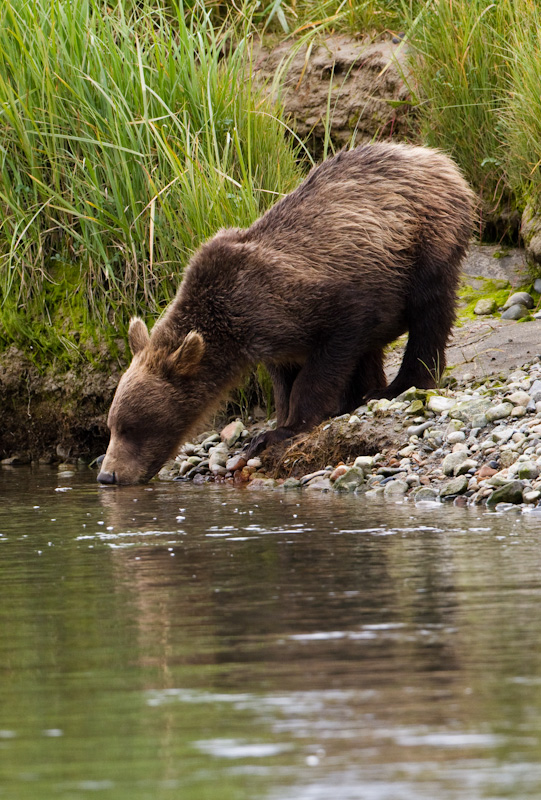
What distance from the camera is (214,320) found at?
711cm

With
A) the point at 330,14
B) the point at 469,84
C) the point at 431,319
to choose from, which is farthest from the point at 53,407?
the point at 330,14

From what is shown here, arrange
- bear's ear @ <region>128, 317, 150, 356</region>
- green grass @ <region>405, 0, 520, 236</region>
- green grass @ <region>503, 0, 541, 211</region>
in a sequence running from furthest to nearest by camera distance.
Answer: green grass @ <region>405, 0, 520, 236</region> < green grass @ <region>503, 0, 541, 211</region> < bear's ear @ <region>128, 317, 150, 356</region>

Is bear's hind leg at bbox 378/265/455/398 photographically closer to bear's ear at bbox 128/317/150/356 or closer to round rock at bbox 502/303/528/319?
round rock at bbox 502/303/528/319

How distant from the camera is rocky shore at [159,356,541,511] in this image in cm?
561

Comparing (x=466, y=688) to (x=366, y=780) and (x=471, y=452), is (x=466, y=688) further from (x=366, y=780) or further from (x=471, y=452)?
(x=471, y=452)

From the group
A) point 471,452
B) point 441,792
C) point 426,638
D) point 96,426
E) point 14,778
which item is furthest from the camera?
point 96,426

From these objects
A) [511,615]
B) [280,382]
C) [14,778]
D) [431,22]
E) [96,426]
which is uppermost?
[431,22]

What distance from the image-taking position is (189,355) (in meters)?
7.05

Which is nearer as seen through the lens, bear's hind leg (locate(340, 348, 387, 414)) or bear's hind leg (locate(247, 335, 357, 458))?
bear's hind leg (locate(247, 335, 357, 458))

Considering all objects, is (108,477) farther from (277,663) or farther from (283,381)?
(277,663)

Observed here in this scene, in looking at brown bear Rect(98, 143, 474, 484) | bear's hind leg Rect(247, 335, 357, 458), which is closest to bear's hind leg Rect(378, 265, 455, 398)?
brown bear Rect(98, 143, 474, 484)

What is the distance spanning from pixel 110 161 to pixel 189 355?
1958 millimetres

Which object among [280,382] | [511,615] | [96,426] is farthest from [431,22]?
[511,615]

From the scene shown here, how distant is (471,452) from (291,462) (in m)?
1.31
